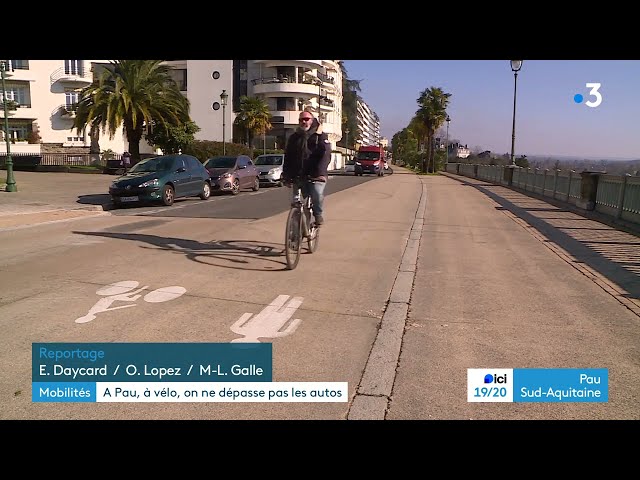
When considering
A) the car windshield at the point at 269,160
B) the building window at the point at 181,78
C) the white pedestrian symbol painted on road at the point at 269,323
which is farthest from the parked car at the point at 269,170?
the building window at the point at 181,78

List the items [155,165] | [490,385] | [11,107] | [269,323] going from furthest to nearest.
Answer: [11,107]
[155,165]
[269,323]
[490,385]

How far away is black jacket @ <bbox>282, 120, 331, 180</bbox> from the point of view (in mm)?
7387

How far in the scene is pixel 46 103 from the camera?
1885 inches

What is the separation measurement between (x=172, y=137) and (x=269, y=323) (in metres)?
33.2

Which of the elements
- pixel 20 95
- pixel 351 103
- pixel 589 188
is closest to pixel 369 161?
pixel 589 188

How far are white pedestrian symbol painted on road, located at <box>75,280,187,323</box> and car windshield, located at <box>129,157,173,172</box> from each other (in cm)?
1051

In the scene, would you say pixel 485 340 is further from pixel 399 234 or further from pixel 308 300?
pixel 399 234

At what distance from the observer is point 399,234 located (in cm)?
1109

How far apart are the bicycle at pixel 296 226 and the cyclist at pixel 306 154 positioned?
180mm

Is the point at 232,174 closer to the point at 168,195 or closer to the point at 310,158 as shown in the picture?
the point at 168,195

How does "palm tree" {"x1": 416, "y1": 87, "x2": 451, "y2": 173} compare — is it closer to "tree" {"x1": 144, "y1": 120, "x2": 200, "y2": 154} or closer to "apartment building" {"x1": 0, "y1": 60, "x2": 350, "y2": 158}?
"apartment building" {"x1": 0, "y1": 60, "x2": 350, "y2": 158}

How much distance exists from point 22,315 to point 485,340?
167 inches
